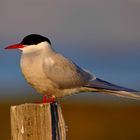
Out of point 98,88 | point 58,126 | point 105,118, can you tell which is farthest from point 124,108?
point 58,126

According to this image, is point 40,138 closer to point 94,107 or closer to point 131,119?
point 131,119

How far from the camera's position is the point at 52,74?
28.0 feet

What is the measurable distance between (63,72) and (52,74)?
0.59 feet

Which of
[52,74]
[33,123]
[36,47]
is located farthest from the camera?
[36,47]

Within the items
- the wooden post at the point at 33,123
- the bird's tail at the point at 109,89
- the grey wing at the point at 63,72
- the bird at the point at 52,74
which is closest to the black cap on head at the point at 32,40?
the bird at the point at 52,74

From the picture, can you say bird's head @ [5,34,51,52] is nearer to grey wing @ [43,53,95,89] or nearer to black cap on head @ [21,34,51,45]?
black cap on head @ [21,34,51,45]

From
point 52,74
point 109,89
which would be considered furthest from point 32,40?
point 109,89

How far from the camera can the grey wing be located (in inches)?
332

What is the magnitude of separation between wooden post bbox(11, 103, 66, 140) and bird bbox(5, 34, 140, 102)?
2.36 m

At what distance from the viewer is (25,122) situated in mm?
5824

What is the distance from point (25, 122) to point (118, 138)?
8.26 metres

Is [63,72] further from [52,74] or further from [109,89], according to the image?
[109,89]

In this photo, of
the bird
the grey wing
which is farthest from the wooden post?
the grey wing

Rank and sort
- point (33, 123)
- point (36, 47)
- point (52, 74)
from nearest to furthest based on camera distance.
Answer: point (33, 123) < point (52, 74) < point (36, 47)
